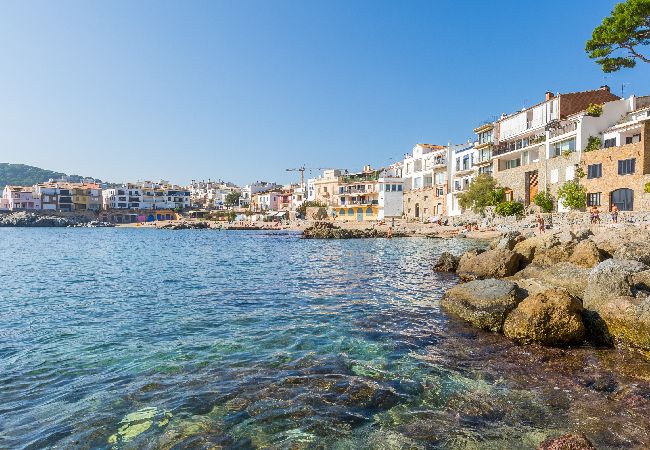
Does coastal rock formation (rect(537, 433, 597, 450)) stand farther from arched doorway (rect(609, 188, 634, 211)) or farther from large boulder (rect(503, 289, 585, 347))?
arched doorway (rect(609, 188, 634, 211))

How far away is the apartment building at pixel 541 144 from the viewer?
2000 inches

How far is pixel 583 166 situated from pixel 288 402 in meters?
49.7

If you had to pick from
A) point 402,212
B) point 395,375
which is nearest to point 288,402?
point 395,375

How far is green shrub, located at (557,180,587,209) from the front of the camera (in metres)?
45.4

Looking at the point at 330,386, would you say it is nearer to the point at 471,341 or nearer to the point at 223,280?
the point at 471,341

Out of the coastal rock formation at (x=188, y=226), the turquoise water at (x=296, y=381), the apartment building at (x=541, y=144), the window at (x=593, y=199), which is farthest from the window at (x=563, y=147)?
the coastal rock formation at (x=188, y=226)

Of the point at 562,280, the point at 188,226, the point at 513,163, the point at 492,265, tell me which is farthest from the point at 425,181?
the point at 562,280

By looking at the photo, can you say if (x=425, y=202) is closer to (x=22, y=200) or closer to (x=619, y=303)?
(x=619, y=303)

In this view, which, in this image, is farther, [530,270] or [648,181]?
[648,181]

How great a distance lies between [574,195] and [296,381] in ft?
151

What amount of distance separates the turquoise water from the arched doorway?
3568 cm

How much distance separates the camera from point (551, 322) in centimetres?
1038

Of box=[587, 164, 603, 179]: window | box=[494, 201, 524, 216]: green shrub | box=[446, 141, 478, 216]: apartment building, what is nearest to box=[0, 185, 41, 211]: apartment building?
box=[446, 141, 478, 216]: apartment building

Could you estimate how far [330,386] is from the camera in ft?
26.9
